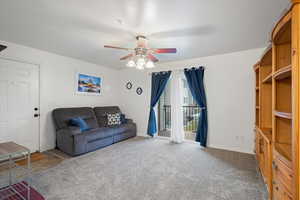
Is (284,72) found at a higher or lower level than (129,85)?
lower

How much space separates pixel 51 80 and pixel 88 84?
1001mm

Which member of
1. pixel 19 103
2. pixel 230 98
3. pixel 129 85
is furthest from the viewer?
pixel 129 85

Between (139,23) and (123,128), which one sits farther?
(123,128)

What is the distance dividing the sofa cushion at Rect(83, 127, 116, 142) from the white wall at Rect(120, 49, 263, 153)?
2.62m

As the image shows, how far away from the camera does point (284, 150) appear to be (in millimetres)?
1351

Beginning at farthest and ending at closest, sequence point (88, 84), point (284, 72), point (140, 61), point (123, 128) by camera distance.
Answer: point (88, 84) < point (123, 128) < point (140, 61) < point (284, 72)

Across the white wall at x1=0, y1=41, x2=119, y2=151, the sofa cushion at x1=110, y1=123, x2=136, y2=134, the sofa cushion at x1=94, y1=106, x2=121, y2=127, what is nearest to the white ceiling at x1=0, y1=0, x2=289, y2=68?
the white wall at x1=0, y1=41, x2=119, y2=151

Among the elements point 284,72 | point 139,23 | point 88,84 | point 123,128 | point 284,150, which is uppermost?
point 139,23

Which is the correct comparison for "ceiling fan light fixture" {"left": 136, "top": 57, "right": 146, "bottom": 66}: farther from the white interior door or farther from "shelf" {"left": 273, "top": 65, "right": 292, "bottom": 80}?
the white interior door

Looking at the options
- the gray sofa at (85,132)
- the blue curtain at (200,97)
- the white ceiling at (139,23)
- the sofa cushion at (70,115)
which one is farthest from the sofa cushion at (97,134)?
the blue curtain at (200,97)

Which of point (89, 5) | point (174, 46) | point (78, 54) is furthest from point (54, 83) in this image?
point (174, 46)

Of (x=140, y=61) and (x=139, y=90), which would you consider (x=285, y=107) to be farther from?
(x=139, y=90)

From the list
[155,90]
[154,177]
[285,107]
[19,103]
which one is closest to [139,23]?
[285,107]

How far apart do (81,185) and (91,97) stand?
291 cm
